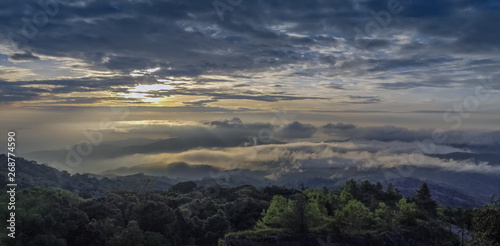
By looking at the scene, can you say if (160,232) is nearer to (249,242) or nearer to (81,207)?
(81,207)

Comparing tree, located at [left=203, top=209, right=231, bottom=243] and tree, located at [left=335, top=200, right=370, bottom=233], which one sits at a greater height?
tree, located at [left=335, top=200, right=370, bottom=233]

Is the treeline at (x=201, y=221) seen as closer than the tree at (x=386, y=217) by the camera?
Yes

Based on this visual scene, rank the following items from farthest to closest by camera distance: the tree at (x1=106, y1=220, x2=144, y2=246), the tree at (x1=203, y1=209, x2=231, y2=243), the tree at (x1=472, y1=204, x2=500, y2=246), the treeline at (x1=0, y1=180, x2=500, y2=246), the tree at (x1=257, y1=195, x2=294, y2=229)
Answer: the tree at (x1=203, y1=209, x2=231, y2=243) → the tree at (x1=106, y1=220, x2=144, y2=246) → the tree at (x1=257, y1=195, x2=294, y2=229) → the treeline at (x1=0, y1=180, x2=500, y2=246) → the tree at (x1=472, y1=204, x2=500, y2=246)

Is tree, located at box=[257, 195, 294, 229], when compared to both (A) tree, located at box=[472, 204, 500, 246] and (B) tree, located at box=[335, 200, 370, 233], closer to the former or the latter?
(B) tree, located at box=[335, 200, 370, 233]

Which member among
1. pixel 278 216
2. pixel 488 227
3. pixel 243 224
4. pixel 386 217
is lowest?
pixel 243 224

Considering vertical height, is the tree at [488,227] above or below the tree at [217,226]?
above

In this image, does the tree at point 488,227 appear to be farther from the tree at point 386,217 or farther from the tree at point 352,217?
the tree at point 386,217

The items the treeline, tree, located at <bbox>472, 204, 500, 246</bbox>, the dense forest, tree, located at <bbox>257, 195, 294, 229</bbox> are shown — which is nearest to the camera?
tree, located at <bbox>472, 204, 500, 246</bbox>

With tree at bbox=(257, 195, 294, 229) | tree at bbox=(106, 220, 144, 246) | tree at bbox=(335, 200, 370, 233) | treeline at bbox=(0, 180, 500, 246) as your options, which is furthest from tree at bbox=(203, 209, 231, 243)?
tree at bbox=(335, 200, 370, 233)

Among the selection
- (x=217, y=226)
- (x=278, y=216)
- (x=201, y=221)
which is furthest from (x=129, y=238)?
(x=278, y=216)

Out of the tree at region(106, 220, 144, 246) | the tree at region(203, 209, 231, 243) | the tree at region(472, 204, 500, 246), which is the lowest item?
the tree at region(203, 209, 231, 243)

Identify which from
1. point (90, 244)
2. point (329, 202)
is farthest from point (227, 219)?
point (90, 244)

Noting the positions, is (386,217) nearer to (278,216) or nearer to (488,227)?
(278,216)

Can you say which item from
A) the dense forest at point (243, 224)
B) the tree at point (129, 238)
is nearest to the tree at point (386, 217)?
the dense forest at point (243, 224)
